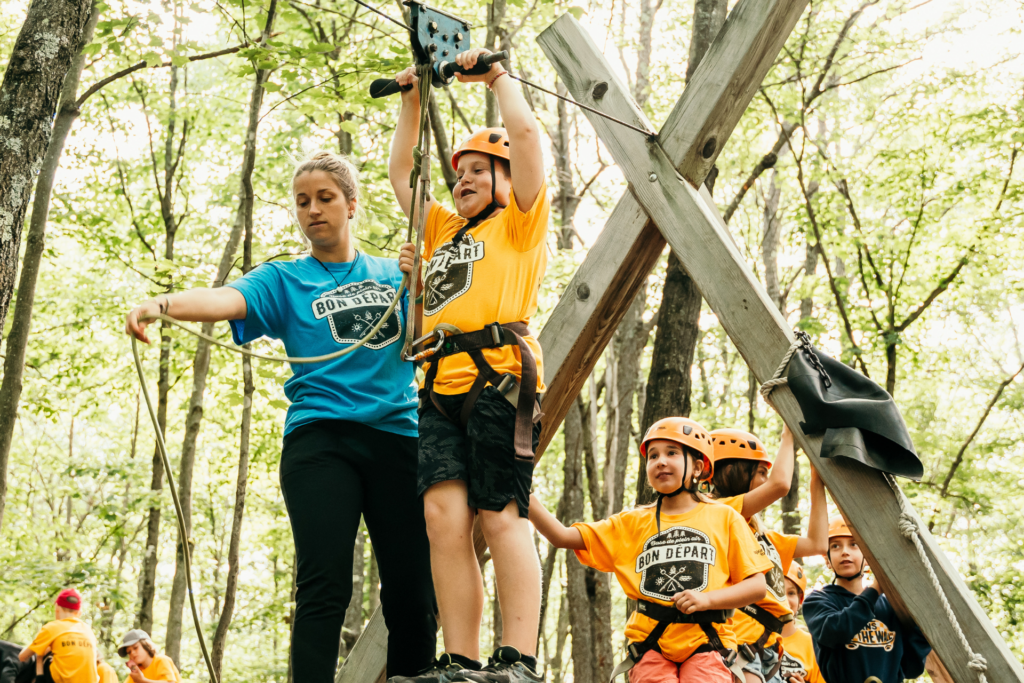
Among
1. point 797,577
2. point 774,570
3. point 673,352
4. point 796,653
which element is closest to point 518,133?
point 774,570

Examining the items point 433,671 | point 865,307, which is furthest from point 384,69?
point 865,307

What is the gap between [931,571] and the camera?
2736 millimetres

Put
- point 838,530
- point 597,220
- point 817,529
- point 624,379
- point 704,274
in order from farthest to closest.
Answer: point 597,220
point 624,379
point 838,530
point 817,529
point 704,274

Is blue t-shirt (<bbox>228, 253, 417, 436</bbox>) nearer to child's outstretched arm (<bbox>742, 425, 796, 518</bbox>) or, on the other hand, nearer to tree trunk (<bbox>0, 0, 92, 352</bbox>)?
tree trunk (<bbox>0, 0, 92, 352</bbox>)

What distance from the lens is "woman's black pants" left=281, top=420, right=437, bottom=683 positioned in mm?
2414

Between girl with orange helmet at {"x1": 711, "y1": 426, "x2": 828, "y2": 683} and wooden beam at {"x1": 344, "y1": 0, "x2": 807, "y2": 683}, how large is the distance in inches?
34.1

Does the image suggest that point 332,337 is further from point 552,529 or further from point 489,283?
point 552,529

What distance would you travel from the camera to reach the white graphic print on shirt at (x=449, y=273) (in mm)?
2645

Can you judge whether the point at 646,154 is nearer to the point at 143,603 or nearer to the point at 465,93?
the point at 465,93

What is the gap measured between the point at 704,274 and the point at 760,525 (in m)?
1.60

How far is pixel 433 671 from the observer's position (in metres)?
2.23

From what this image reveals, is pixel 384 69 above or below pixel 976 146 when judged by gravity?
below

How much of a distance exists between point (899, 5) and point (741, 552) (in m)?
10.9

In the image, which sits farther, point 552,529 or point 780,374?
point 552,529
